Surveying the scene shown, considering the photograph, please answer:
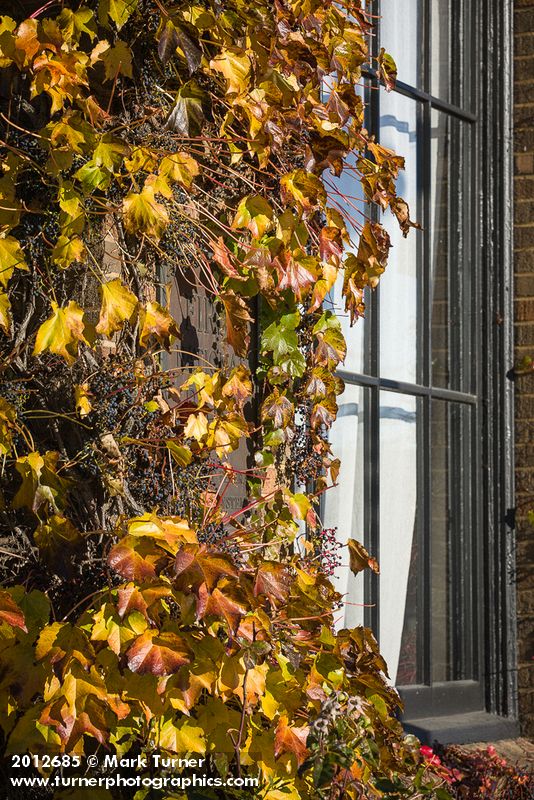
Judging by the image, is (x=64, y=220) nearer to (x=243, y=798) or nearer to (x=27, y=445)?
(x=27, y=445)

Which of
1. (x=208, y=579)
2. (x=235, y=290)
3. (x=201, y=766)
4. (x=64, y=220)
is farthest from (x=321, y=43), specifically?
(x=201, y=766)

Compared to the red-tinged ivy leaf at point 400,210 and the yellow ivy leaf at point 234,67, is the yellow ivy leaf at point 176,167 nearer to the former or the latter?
the yellow ivy leaf at point 234,67

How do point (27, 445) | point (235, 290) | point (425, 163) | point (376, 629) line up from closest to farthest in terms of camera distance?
point (27, 445)
point (235, 290)
point (376, 629)
point (425, 163)

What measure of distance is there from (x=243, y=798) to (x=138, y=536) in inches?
21.6

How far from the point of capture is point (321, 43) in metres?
2.37

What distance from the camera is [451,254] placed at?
3.75 m

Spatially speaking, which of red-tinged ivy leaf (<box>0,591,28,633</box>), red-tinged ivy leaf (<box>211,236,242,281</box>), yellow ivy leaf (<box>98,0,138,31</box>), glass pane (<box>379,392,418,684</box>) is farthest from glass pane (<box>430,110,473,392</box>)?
red-tinged ivy leaf (<box>0,591,28,633</box>)

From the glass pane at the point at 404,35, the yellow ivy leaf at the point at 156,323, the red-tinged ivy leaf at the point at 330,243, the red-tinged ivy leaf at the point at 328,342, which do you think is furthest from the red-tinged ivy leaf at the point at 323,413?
the glass pane at the point at 404,35

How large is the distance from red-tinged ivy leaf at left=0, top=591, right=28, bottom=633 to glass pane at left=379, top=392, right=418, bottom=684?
1743 millimetres

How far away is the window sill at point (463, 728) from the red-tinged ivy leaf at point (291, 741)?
4.64 feet

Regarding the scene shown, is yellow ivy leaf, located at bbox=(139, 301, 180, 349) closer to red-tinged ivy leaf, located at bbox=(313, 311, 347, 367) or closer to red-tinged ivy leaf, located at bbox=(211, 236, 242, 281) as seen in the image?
red-tinged ivy leaf, located at bbox=(211, 236, 242, 281)

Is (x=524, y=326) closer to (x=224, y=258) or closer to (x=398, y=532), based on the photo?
(x=398, y=532)

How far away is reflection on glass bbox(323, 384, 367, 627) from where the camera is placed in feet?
10.1

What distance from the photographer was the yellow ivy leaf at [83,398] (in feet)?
6.56
